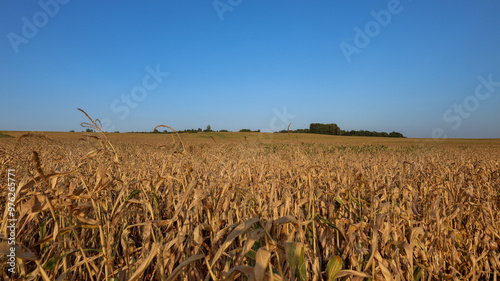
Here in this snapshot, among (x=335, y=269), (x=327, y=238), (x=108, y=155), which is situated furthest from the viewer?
(x=108, y=155)

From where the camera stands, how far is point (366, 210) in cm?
212

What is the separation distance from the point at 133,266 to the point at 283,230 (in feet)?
3.28

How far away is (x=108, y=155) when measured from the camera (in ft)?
22.3

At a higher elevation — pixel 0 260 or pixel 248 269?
pixel 248 269

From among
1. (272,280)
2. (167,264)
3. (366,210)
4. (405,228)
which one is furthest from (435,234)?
(167,264)

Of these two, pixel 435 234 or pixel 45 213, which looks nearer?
pixel 435 234

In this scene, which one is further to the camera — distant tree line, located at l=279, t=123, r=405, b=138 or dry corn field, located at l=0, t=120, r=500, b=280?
distant tree line, located at l=279, t=123, r=405, b=138

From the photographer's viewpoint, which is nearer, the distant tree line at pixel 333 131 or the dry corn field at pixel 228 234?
the dry corn field at pixel 228 234

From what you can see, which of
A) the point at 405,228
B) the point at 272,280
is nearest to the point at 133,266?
the point at 272,280

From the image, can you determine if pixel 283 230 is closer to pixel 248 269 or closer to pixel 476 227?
pixel 248 269

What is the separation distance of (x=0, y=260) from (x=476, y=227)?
3.83m

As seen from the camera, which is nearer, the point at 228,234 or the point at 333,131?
the point at 228,234

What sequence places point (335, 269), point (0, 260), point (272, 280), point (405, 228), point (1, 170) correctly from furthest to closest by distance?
point (1, 170), point (405, 228), point (0, 260), point (335, 269), point (272, 280)

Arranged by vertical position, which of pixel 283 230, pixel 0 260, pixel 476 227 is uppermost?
pixel 283 230
